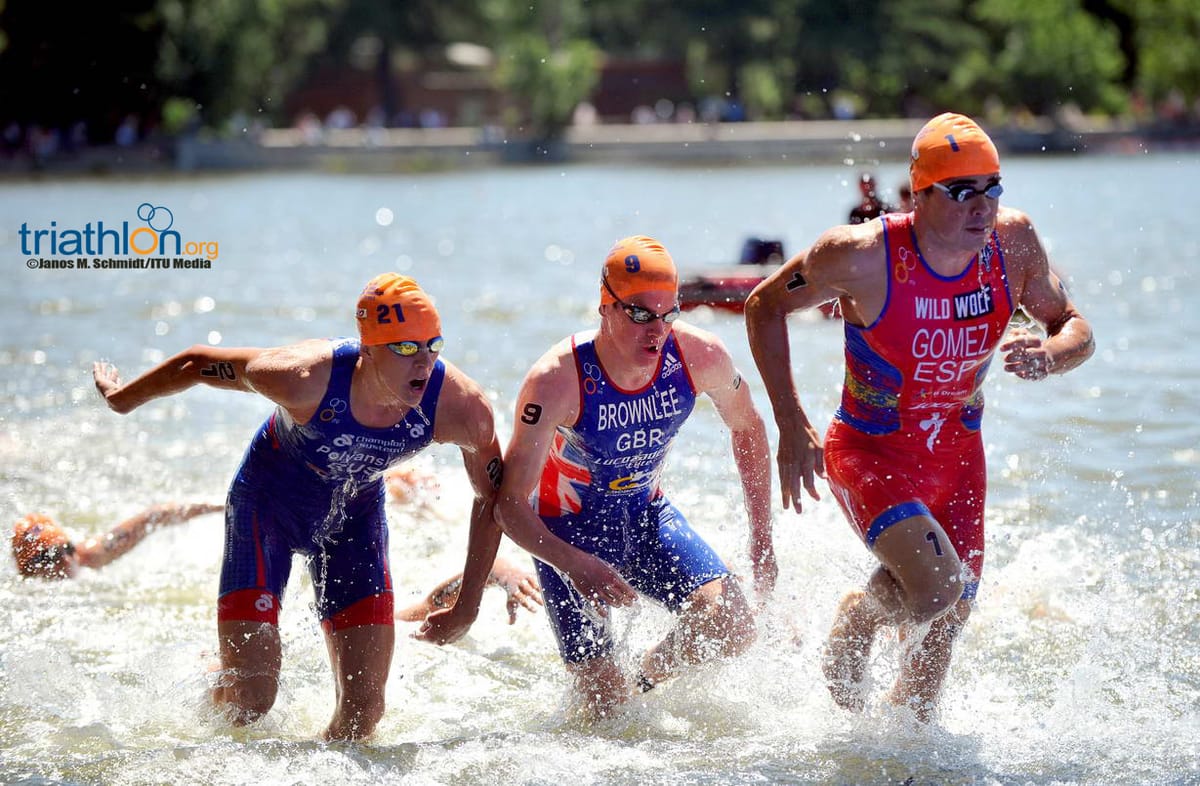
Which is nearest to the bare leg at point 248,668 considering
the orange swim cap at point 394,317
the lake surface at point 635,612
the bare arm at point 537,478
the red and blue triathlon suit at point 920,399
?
the lake surface at point 635,612

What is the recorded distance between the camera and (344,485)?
6.20m

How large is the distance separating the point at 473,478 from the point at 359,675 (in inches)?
36.5

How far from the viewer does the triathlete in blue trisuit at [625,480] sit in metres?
5.83

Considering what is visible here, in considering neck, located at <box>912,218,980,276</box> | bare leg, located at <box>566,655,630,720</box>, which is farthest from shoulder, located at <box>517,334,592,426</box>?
neck, located at <box>912,218,980,276</box>

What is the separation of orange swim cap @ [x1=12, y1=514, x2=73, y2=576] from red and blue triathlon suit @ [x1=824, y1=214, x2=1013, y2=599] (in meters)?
4.36

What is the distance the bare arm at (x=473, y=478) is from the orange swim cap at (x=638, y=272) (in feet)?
2.17

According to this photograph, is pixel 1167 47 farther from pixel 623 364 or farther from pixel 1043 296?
pixel 623 364

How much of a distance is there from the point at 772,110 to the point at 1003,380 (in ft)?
159

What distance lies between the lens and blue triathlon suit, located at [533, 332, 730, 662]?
6047 millimetres

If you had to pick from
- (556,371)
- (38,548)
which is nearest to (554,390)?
(556,371)

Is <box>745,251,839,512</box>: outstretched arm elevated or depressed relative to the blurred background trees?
depressed

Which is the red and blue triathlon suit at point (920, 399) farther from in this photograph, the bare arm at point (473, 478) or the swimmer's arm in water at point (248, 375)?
the swimmer's arm in water at point (248, 375)

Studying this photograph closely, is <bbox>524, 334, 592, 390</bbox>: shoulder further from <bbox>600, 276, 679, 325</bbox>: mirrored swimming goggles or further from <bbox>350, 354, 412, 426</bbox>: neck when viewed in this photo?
<bbox>350, 354, 412, 426</bbox>: neck

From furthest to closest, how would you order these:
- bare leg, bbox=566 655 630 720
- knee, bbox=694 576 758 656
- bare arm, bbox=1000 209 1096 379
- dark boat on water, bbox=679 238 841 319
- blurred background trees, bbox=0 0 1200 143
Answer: blurred background trees, bbox=0 0 1200 143
dark boat on water, bbox=679 238 841 319
bare leg, bbox=566 655 630 720
knee, bbox=694 576 758 656
bare arm, bbox=1000 209 1096 379
